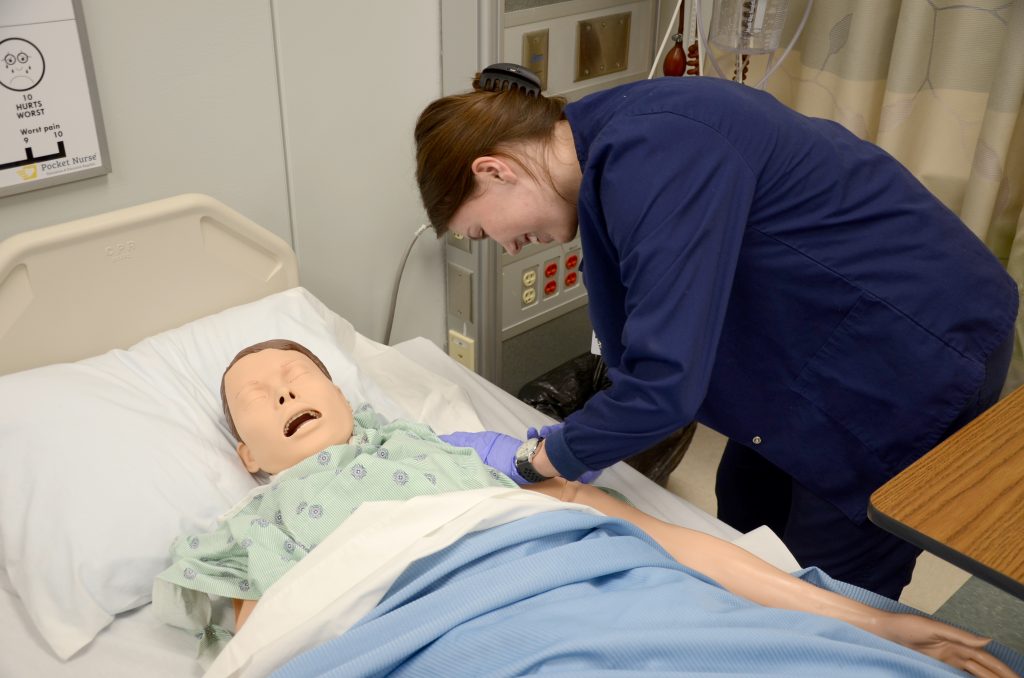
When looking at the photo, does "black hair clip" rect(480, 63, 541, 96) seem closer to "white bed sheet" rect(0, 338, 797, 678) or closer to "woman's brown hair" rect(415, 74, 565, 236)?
"woman's brown hair" rect(415, 74, 565, 236)

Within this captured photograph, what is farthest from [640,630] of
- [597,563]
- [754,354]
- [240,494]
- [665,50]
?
[665,50]

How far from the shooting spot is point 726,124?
1.28m

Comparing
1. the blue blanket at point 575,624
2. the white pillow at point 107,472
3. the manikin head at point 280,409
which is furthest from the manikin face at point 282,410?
the blue blanket at point 575,624

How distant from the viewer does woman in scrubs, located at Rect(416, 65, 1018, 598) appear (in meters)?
1.27

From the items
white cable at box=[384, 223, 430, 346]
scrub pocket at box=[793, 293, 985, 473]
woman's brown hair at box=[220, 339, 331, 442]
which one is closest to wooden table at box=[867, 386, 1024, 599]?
scrub pocket at box=[793, 293, 985, 473]

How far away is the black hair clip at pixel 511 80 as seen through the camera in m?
1.46

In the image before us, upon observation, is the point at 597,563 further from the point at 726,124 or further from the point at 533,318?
the point at 533,318

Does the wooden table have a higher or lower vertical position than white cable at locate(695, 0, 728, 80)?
lower

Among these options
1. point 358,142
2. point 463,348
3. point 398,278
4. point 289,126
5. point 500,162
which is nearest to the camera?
point 500,162

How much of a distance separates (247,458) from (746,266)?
99 cm

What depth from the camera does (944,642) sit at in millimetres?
1251

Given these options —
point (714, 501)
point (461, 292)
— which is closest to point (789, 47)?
point (461, 292)

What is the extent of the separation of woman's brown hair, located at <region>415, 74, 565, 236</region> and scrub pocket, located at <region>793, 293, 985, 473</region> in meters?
0.57

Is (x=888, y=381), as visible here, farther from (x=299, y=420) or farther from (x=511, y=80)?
(x=299, y=420)
